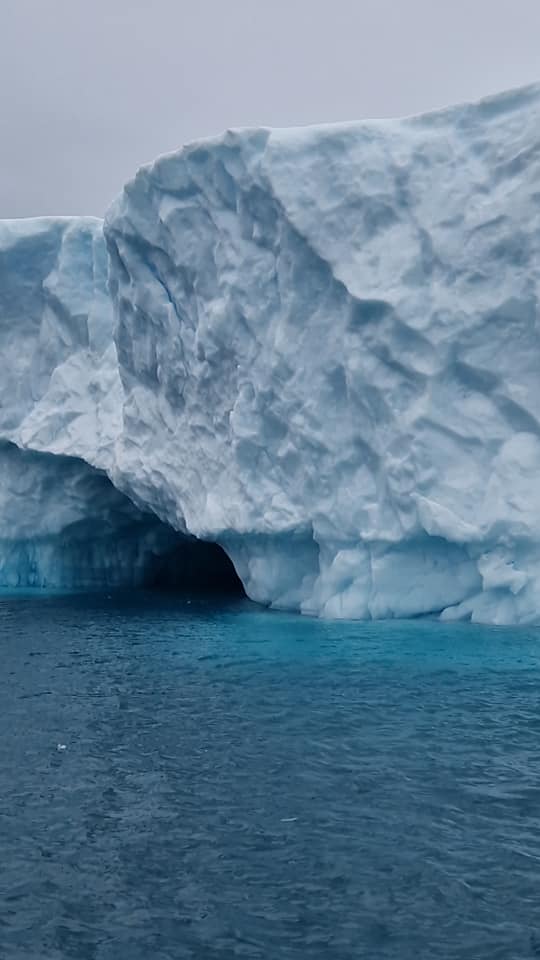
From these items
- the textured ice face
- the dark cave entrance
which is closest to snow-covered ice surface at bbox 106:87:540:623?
the textured ice face

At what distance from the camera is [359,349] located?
14.5m

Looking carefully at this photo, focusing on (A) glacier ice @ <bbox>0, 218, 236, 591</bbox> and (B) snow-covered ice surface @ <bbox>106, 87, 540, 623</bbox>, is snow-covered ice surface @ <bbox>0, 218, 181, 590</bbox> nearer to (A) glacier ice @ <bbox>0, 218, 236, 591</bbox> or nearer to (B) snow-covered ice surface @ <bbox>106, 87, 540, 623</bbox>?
(A) glacier ice @ <bbox>0, 218, 236, 591</bbox>

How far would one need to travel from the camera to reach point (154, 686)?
33.9ft

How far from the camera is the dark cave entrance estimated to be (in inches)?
952

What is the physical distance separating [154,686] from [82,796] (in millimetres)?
3626

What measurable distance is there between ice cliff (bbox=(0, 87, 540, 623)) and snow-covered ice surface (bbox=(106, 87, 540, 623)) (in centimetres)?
3

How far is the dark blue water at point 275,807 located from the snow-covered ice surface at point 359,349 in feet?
9.25

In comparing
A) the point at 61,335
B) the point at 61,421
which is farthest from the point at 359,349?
the point at 61,335

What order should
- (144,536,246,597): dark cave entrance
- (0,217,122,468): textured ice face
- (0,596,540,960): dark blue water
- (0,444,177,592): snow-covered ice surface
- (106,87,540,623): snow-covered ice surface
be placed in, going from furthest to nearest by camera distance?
(144,536,246,597): dark cave entrance < (0,444,177,592): snow-covered ice surface < (0,217,122,468): textured ice face < (106,87,540,623): snow-covered ice surface < (0,596,540,960): dark blue water

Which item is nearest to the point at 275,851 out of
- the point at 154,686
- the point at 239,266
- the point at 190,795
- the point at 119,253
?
the point at 190,795

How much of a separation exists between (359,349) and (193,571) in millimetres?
13799

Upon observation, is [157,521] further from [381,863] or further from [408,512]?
[381,863]

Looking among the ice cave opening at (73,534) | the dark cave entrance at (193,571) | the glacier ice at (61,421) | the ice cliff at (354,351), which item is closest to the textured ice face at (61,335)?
the glacier ice at (61,421)

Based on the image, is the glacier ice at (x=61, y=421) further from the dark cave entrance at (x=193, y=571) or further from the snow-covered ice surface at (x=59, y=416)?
the dark cave entrance at (x=193, y=571)
